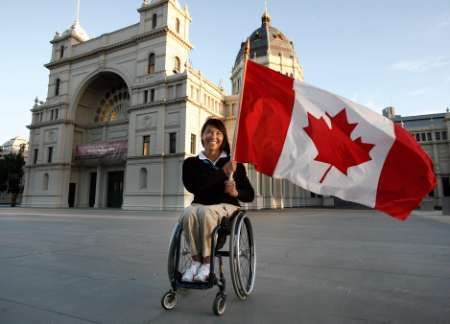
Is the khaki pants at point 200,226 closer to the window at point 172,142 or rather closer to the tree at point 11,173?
the window at point 172,142

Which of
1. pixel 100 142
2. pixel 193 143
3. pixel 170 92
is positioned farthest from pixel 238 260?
pixel 100 142

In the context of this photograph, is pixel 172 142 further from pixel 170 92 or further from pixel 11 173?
pixel 11 173

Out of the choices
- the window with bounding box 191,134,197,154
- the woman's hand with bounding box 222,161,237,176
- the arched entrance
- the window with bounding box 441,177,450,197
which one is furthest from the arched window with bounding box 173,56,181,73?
the window with bounding box 441,177,450,197

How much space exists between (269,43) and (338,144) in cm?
4876

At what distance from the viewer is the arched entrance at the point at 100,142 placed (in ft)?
100

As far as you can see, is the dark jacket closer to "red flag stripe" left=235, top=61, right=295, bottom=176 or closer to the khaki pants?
the khaki pants

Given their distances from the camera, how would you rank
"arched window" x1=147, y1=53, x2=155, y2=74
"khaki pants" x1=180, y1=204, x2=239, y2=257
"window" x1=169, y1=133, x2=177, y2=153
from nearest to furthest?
"khaki pants" x1=180, y1=204, x2=239, y2=257
"window" x1=169, y1=133, x2=177, y2=153
"arched window" x1=147, y1=53, x2=155, y2=74

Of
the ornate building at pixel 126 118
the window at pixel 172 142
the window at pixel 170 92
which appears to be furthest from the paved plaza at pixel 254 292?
the window at pixel 170 92

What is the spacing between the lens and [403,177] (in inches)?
104

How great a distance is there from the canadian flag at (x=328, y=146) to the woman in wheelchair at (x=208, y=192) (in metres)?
0.20

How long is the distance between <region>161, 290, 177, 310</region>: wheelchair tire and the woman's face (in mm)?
1369

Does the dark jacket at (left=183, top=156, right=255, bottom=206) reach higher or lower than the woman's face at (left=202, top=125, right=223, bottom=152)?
lower

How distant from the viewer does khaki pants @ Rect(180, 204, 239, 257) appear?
2.44 meters

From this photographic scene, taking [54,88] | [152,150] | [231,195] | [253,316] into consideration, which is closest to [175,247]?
[231,195]
